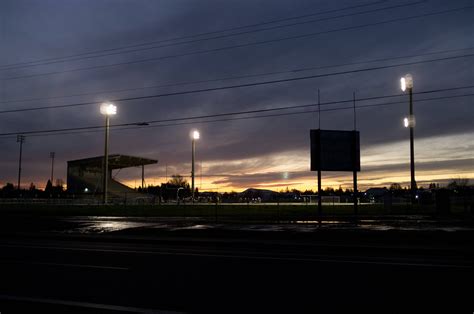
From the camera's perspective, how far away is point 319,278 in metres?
9.63

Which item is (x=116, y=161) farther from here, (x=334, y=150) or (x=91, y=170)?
(x=334, y=150)

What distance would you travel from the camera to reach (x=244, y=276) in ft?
32.6

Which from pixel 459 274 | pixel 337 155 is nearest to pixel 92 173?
pixel 337 155

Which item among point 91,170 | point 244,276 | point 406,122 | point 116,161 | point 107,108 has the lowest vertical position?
point 244,276

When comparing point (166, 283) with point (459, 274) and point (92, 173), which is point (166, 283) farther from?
point (92, 173)

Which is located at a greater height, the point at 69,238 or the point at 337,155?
the point at 337,155

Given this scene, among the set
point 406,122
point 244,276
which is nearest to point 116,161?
point 406,122

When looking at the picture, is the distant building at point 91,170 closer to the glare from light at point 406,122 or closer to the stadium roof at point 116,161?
the stadium roof at point 116,161

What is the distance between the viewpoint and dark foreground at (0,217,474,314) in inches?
288

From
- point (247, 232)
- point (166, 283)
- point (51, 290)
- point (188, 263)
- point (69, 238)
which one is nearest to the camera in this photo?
point (51, 290)

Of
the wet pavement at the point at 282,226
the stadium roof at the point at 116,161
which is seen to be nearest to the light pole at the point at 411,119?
the wet pavement at the point at 282,226

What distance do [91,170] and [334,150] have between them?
234 feet

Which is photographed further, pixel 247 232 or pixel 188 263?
pixel 247 232

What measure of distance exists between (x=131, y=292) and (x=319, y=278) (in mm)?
4153
